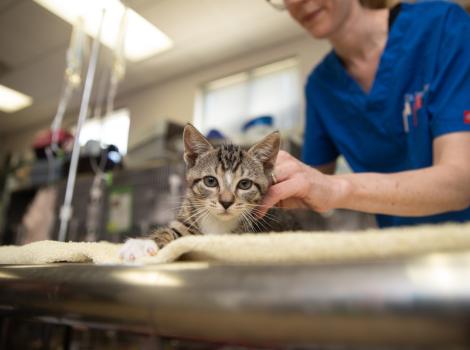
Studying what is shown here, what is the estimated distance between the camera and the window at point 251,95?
896 mm

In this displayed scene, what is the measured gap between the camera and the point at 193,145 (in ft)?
2.76

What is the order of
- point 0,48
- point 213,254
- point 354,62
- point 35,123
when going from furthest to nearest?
point 354,62, point 35,123, point 0,48, point 213,254

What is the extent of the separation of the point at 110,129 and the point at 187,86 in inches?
10.3

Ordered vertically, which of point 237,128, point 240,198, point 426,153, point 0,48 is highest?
point 237,128

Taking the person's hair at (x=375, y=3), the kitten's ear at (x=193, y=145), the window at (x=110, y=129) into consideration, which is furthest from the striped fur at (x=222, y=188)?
the person's hair at (x=375, y=3)

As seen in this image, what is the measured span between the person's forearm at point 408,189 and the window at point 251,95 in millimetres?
418

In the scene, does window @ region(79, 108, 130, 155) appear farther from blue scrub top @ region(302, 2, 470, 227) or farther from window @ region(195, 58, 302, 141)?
blue scrub top @ region(302, 2, 470, 227)

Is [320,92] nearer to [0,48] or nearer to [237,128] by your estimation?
[237,128]

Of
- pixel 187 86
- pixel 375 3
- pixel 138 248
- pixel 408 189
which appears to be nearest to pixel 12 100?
pixel 187 86

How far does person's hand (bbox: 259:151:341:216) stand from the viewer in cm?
60

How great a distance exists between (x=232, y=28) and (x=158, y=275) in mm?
616

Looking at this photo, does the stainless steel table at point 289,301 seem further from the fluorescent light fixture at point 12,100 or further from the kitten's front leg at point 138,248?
the fluorescent light fixture at point 12,100

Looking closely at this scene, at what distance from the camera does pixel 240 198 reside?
30.5 inches

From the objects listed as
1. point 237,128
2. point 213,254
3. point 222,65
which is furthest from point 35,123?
point 213,254
